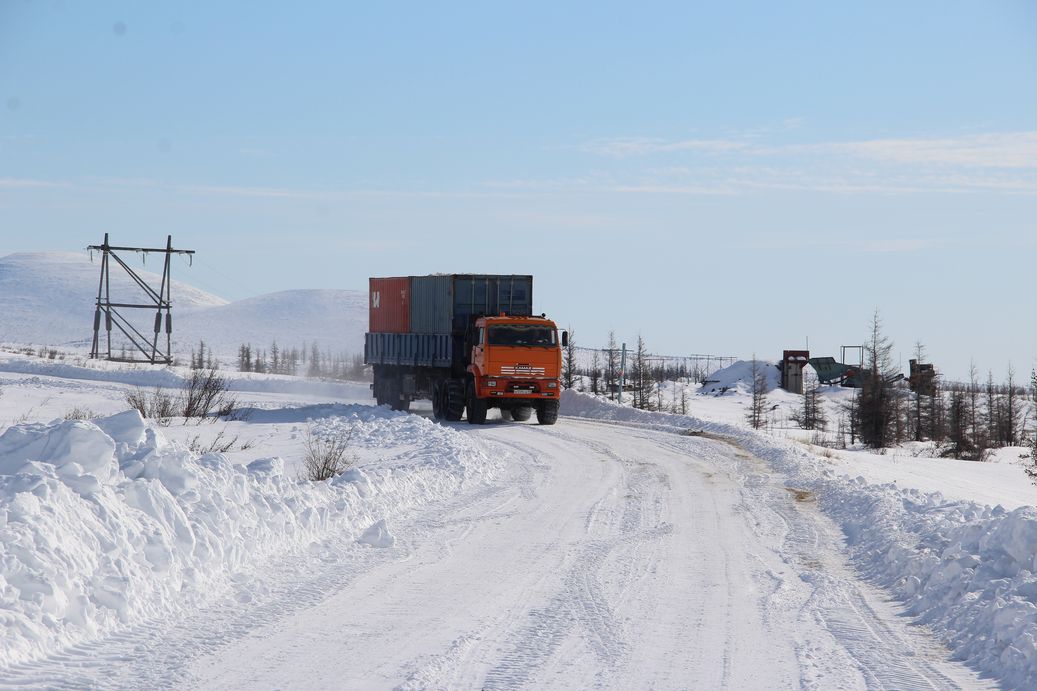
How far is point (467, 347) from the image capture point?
108 feet

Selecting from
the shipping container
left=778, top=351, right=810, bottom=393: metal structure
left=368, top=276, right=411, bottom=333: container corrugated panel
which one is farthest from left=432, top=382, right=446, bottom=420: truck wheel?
left=778, top=351, right=810, bottom=393: metal structure

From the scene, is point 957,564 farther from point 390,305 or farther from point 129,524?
point 390,305

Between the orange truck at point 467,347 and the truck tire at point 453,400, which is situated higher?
the orange truck at point 467,347

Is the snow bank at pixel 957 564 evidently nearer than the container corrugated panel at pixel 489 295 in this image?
Yes

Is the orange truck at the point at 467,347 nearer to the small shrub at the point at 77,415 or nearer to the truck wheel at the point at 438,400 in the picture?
the truck wheel at the point at 438,400

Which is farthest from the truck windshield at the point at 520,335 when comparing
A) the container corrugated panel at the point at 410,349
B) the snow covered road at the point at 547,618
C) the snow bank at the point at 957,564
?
the snow covered road at the point at 547,618

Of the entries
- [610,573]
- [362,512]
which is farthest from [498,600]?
[362,512]

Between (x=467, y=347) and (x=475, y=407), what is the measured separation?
1983mm

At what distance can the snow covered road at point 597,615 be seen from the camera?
277 inches

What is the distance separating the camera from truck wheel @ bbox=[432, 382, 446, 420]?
34719mm

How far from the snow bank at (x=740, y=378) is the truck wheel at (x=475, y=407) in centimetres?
7309

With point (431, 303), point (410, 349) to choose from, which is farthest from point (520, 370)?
point (410, 349)

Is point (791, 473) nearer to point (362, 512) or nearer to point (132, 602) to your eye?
point (362, 512)

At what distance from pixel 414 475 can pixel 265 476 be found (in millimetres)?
4601
